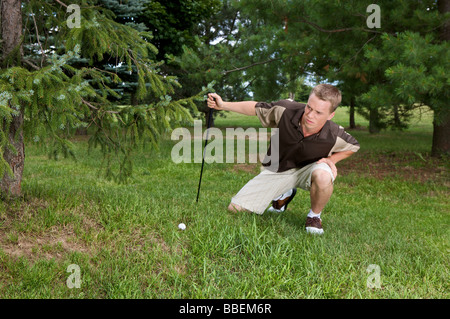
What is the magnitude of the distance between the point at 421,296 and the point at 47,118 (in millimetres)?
3147

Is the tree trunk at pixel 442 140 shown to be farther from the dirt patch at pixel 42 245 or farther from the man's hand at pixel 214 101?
the dirt patch at pixel 42 245

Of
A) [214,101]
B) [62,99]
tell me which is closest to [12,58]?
[62,99]

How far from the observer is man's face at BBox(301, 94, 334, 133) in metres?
3.30

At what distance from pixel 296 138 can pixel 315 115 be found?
1.10ft

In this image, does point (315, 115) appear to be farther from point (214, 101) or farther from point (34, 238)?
point (34, 238)

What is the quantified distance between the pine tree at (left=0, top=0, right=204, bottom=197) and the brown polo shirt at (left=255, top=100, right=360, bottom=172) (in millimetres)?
802

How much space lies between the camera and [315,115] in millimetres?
3371

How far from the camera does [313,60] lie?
811cm

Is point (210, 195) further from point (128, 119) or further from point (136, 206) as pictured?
point (128, 119)

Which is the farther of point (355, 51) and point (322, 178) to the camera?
point (355, 51)

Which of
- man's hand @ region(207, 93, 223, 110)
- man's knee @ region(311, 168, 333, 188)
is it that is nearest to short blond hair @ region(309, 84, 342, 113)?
man's knee @ region(311, 168, 333, 188)

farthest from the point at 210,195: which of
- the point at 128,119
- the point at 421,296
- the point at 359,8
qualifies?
the point at 359,8

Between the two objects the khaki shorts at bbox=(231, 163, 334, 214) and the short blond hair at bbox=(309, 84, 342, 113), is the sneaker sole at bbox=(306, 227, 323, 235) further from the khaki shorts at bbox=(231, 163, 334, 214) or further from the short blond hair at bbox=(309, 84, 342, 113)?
the short blond hair at bbox=(309, 84, 342, 113)

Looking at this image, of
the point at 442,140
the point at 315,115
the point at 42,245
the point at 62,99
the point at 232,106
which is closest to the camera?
the point at 62,99
